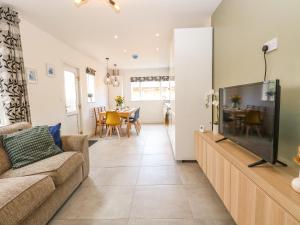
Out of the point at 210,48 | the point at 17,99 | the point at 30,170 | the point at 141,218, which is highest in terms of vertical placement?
the point at 210,48

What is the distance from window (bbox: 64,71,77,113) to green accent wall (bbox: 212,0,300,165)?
11.9 feet

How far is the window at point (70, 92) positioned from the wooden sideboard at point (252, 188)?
3.82 metres

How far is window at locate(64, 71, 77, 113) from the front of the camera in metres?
4.43

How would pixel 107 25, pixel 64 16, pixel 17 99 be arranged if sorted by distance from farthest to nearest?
pixel 107 25, pixel 64 16, pixel 17 99

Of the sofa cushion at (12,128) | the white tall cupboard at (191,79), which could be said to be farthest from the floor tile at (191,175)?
the sofa cushion at (12,128)

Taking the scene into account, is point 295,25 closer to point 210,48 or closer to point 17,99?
point 210,48

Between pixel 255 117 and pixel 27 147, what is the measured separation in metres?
2.22

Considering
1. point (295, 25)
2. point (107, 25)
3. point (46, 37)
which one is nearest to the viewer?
point (295, 25)

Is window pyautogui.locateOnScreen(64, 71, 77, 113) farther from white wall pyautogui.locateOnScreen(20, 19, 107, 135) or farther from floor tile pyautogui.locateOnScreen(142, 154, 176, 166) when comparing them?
floor tile pyautogui.locateOnScreen(142, 154, 176, 166)

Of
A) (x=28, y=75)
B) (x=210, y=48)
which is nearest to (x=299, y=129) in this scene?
(x=210, y=48)

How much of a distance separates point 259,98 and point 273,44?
0.53m

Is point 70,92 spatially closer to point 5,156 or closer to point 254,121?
point 5,156

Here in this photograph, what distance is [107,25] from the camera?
316 cm

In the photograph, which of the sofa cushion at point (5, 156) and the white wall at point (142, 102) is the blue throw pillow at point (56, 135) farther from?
the white wall at point (142, 102)
